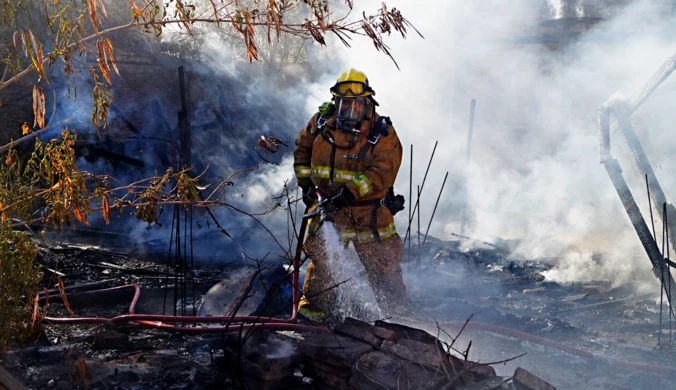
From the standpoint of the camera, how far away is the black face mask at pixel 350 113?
548 centimetres

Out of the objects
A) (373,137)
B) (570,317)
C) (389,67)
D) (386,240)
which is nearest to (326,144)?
(373,137)

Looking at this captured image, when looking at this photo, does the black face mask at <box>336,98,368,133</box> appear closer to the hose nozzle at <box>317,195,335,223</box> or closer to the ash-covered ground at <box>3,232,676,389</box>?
the hose nozzle at <box>317,195,335,223</box>

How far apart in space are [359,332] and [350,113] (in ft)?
6.82

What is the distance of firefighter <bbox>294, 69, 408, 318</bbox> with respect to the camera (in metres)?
5.47

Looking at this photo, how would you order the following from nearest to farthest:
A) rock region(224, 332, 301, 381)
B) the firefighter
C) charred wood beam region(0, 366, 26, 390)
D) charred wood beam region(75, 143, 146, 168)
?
charred wood beam region(0, 366, 26, 390)
rock region(224, 332, 301, 381)
the firefighter
charred wood beam region(75, 143, 146, 168)

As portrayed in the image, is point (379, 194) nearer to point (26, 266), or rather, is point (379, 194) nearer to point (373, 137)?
point (373, 137)

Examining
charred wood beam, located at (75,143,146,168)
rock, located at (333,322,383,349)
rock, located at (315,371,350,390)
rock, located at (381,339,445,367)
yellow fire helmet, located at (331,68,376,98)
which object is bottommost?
rock, located at (315,371,350,390)

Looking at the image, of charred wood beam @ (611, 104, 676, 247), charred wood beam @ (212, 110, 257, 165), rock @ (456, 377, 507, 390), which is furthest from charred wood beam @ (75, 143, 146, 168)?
rock @ (456, 377, 507, 390)

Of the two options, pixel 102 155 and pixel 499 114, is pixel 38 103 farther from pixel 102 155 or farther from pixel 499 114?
pixel 499 114

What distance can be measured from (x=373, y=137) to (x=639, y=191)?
7977 mm

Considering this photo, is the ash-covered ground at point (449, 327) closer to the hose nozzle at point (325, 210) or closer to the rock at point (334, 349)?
the rock at point (334, 349)

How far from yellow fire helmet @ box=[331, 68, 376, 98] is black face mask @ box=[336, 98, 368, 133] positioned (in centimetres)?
5

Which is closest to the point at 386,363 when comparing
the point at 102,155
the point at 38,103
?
the point at 38,103

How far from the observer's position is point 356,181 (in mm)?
5367
